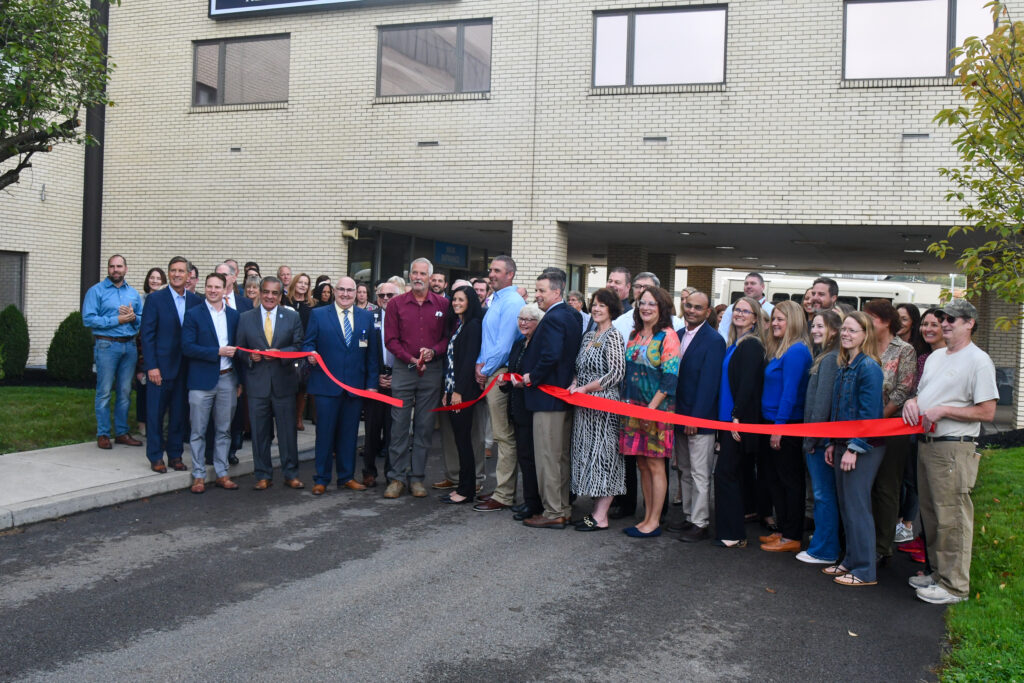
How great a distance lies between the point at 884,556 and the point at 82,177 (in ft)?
57.5

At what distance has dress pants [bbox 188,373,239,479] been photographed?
863cm

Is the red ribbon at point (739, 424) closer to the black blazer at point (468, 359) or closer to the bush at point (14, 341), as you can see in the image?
the black blazer at point (468, 359)

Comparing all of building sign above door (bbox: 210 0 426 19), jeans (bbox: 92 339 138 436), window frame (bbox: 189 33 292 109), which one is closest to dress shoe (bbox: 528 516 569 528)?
jeans (bbox: 92 339 138 436)

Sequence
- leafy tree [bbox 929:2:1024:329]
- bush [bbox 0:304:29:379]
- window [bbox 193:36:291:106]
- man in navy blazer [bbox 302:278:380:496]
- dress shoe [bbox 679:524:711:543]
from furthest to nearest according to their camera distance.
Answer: window [bbox 193:36:291:106], bush [bbox 0:304:29:379], man in navy blazer [bbox 302:278:380:496], dress shoe [bbox 679:524:711:543], leafy tree [bbox 929:2:1024:329]

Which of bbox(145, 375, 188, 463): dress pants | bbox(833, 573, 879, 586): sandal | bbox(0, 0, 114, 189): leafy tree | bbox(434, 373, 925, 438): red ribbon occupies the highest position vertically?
bbox(0, 0, 114, 189): leafy tree

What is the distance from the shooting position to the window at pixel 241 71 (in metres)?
17.2

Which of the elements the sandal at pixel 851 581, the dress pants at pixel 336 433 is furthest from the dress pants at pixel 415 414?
the sandal at pixel 851 581

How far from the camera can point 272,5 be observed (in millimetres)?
16984

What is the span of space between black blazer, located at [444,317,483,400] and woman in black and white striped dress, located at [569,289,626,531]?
1.20 meters

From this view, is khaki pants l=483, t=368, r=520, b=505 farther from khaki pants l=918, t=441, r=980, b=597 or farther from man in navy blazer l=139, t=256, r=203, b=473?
khaki pants l=918, t=441, r=980, b=597

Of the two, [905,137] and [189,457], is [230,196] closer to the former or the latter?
[189,457]

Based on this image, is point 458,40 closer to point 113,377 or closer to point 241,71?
point 241,71

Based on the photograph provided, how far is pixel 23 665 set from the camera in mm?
4477

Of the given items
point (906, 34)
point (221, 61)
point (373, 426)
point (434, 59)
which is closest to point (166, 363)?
point (373, 426)
